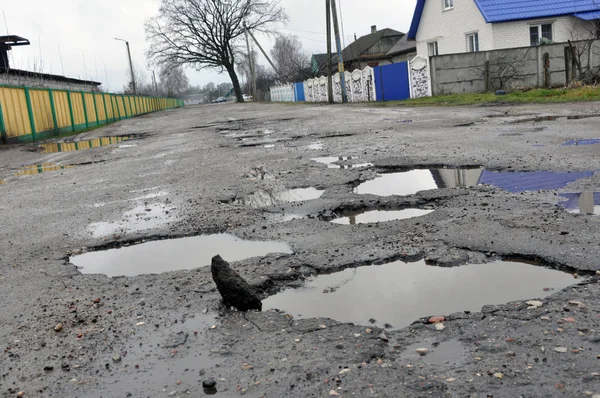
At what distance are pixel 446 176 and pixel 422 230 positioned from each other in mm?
2216

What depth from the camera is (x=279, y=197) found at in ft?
19.0

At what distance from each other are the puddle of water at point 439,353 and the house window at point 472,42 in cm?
2730

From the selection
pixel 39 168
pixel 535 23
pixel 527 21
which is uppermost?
pixel 527 21

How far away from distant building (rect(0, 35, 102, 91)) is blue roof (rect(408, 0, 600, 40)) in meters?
21.1

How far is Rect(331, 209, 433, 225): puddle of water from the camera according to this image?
4609 mm

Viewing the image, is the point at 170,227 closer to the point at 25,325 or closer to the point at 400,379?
the point at 25,325

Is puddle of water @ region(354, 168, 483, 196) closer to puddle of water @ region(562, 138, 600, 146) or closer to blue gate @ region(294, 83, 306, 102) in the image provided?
puddle of water @ region(562, 138, 600, 146)

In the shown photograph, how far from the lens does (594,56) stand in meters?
21.0

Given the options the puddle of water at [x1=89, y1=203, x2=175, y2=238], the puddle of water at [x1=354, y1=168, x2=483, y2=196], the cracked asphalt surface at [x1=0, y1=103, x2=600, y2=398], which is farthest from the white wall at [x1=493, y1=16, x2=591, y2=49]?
the puddle of water at [x1=89, y1=203, x2=175, y2=238]

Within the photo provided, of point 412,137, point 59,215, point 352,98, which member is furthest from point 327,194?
point 352,98

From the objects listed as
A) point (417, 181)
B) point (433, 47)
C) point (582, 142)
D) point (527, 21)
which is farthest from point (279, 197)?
point (433, 47)

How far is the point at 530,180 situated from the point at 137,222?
3785mm

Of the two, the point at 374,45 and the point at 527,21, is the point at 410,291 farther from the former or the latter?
the point at 374,45

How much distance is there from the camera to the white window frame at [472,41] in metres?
27.4
